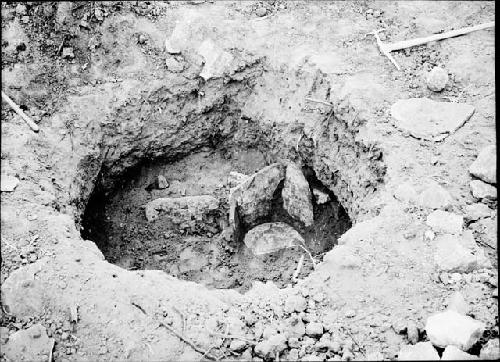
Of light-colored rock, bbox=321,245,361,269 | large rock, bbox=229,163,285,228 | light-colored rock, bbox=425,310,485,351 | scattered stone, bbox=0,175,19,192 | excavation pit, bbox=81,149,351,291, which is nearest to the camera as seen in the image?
light-colored rock, bbox=425,310,485,351

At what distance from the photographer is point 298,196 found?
5.25 meters

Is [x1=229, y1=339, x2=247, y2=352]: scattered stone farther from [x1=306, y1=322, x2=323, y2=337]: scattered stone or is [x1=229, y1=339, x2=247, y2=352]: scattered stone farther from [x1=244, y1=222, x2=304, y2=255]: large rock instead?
[x1=244, y1=222, x2=304, y2=255]: large rock

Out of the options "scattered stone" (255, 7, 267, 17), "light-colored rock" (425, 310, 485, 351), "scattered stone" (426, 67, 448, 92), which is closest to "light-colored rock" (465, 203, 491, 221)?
"light-colored rock" (425, 310, 485, 351)

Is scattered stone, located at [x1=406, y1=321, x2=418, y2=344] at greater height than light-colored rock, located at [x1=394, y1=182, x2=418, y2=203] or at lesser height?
lesser

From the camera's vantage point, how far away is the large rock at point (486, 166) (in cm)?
405

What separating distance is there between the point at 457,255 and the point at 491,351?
757mm

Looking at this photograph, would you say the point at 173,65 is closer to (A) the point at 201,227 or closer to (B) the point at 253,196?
(B) the point at 253,196

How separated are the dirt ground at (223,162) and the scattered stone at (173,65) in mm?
14

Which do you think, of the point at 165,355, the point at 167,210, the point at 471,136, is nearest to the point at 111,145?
the point at 167,210

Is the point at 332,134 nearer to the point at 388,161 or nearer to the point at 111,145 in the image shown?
the point at 388,161

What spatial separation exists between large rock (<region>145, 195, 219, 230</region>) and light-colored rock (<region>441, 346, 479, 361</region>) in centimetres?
285

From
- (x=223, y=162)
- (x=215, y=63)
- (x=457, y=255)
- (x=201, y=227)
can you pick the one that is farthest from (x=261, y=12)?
(x=457, y=255)

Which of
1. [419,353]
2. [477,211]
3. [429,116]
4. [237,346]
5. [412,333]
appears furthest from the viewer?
[429,116]

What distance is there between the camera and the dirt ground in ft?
11.6
